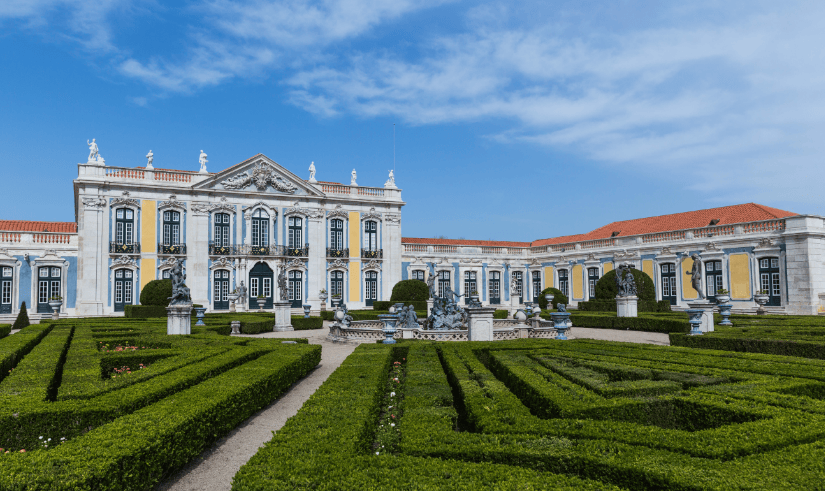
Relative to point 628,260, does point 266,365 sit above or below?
below

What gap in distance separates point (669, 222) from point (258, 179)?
2499cm

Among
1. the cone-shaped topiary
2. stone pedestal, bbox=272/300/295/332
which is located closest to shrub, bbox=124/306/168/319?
the cone-shaped topiary

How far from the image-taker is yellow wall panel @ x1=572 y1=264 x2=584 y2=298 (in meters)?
30.6

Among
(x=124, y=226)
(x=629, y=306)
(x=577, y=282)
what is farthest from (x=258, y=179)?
(x=629, y=306)

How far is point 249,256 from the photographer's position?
29266mm

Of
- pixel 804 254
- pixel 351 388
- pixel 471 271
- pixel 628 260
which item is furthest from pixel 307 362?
pixel 471 271

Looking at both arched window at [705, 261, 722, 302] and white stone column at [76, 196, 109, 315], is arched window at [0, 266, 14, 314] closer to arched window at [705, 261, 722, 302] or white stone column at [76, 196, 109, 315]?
white stone column at [76, 196, 109, 315]

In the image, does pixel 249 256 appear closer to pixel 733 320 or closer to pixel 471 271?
pixel 471 271

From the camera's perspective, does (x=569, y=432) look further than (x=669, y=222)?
No

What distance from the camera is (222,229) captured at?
95.8ft

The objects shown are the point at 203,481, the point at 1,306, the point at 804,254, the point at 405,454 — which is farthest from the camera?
the point at 1,306

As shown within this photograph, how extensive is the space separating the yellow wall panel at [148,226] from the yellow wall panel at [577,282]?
81.6ft

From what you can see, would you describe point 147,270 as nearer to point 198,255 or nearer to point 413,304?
point 198,255

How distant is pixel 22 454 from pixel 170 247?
26599 millimetres
